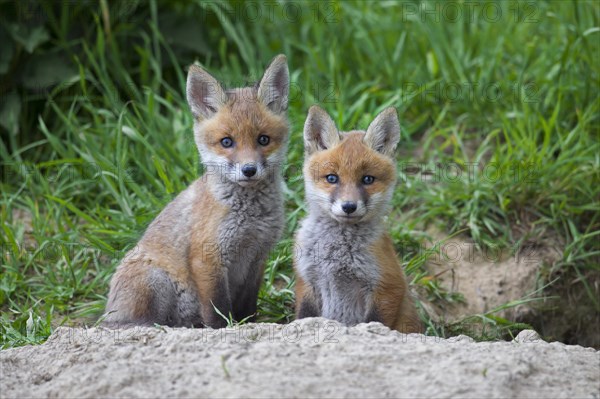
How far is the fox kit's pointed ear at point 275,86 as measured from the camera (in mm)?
6004

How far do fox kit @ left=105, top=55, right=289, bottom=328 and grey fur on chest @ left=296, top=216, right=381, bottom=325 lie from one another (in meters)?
0.42

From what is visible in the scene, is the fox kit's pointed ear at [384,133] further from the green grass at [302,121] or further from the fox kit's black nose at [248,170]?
the green grass at [302,121]

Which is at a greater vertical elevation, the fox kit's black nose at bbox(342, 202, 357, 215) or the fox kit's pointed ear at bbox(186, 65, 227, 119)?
the fox kit's pointed ear at bbox(186, 65, 227, 119)

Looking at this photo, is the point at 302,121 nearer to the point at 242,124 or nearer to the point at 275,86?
the point at 275,86

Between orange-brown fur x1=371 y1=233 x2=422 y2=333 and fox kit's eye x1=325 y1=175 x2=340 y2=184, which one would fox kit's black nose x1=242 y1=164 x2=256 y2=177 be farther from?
orange-brown fur x1=371 y1=233 x2=422 y2=333

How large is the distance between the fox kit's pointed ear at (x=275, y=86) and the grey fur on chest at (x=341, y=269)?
973 mm

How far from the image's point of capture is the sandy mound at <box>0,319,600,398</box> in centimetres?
404

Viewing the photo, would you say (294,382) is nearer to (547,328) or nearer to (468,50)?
(547,328)

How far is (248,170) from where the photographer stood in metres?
5.61

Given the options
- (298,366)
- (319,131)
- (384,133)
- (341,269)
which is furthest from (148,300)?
(384,133)

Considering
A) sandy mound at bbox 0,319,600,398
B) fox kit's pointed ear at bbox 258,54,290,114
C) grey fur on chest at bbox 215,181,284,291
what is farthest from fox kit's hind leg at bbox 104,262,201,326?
fox kit's pointed ear at bbox 258,54,290,114

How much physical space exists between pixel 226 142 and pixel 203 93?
1.60ft

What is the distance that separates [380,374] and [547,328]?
364 centimetres

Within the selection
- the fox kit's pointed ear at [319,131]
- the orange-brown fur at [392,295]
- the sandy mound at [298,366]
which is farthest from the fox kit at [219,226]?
the sandy mound at [298,366]
